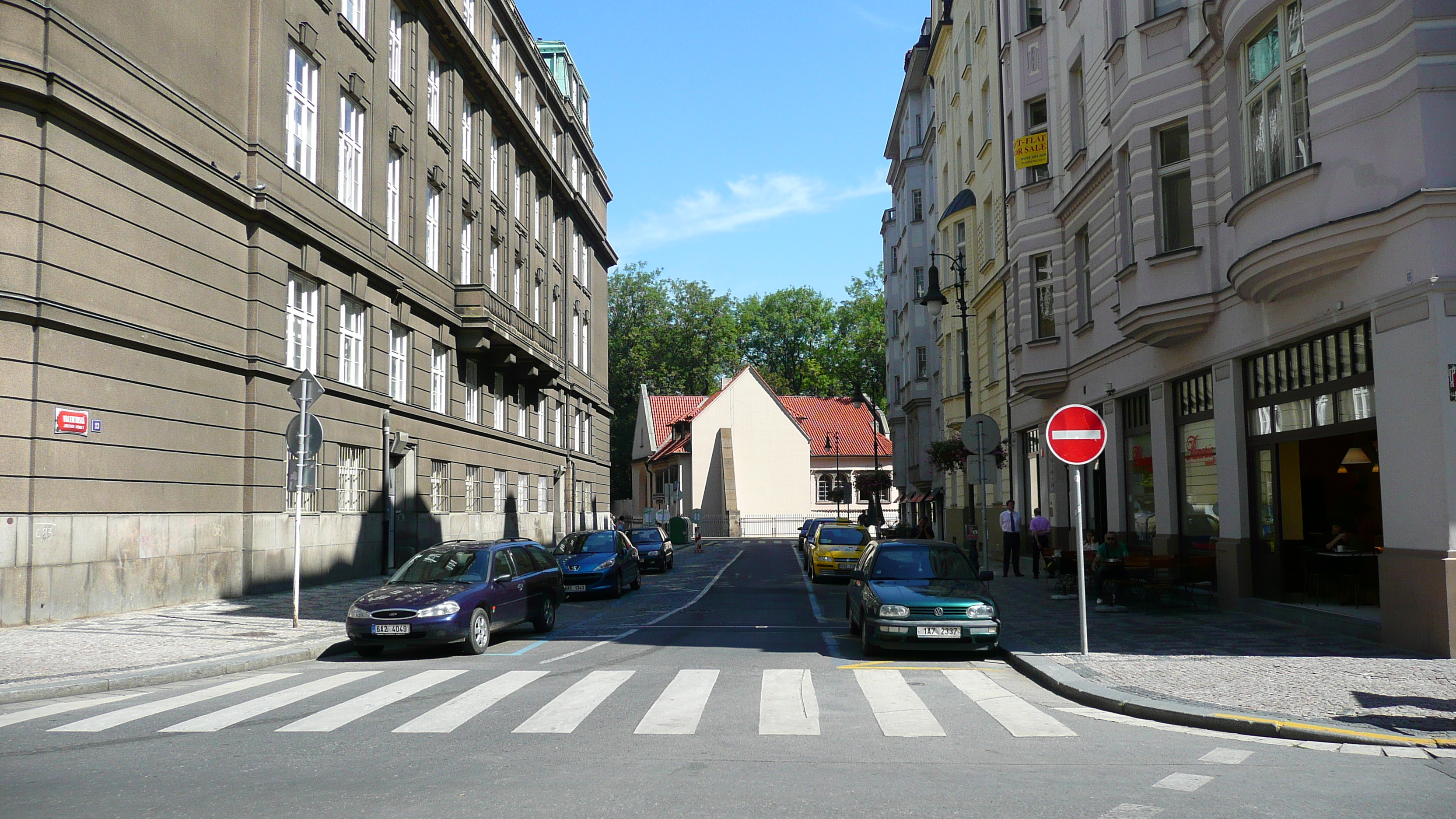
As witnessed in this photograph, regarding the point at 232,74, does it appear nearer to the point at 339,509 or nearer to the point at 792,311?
the point at 339,509

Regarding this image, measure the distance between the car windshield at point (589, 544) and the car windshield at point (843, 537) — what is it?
227 inches

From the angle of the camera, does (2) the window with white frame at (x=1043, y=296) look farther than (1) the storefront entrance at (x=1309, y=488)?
Yes

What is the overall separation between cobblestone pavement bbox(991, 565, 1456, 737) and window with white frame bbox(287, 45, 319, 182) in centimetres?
1673

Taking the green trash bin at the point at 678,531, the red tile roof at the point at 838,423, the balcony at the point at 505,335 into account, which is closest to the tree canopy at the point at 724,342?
the red tile roof at the point at 838,423

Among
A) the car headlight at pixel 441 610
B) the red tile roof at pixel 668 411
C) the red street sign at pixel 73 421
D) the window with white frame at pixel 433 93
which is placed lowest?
the car headlight at pixel 441 610

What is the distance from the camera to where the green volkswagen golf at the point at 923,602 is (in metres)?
12.3

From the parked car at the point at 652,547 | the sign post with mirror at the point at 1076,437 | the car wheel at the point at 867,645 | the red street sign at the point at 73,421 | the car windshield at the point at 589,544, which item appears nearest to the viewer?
the sign post with mirror at the point at 1076,437

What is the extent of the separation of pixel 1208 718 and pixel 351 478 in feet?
69.6

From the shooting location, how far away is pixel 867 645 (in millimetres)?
12781

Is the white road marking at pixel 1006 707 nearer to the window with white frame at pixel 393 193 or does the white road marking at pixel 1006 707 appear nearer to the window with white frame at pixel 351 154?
the window with white frame at pixel 351 154

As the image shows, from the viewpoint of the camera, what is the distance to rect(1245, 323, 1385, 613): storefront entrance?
44.8 ft

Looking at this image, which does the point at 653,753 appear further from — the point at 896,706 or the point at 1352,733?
the point at 1352,733

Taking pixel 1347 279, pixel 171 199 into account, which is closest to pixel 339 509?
pixel 171 199

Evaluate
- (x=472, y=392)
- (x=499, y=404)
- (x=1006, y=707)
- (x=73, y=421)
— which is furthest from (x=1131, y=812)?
(x=499, y=404)
